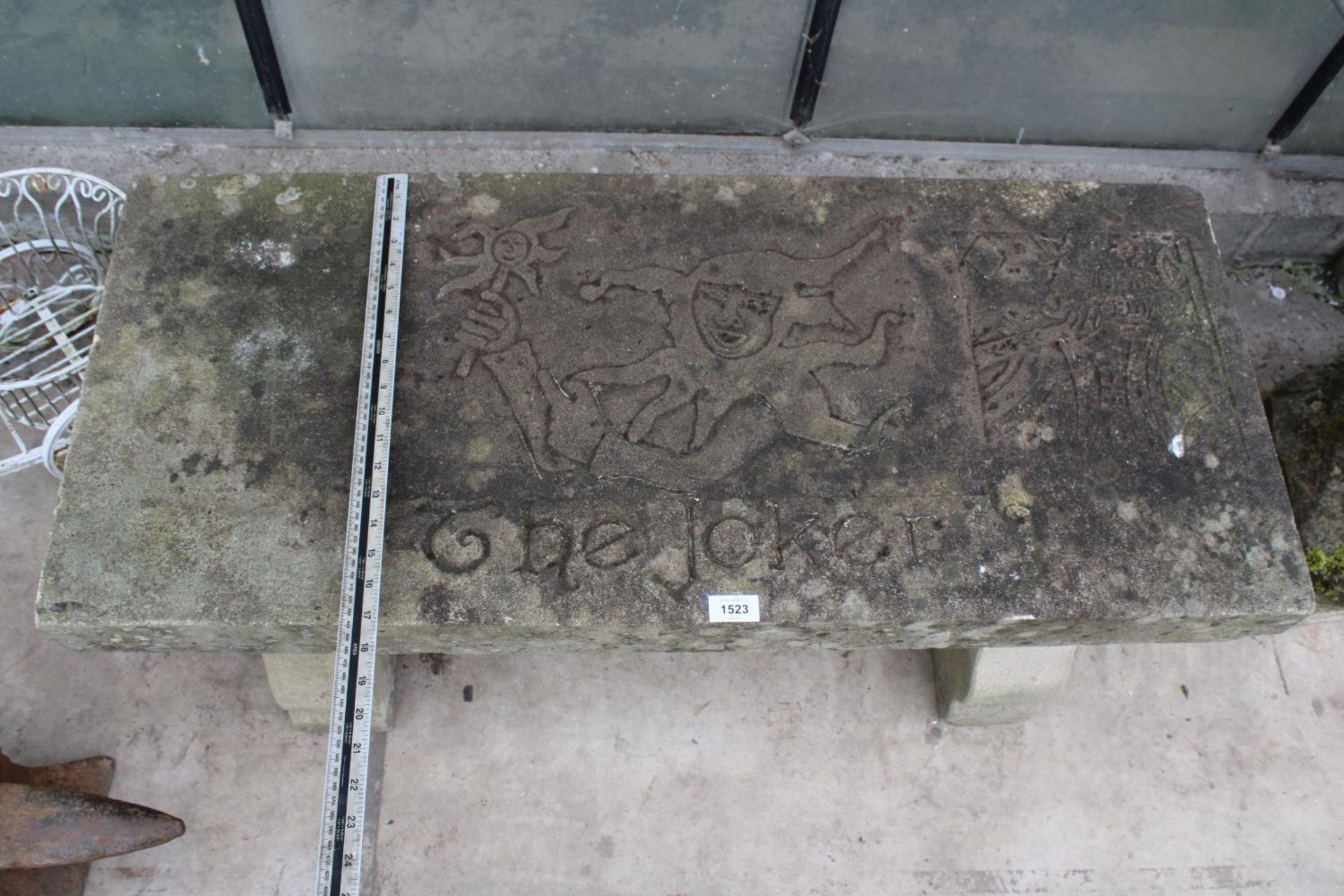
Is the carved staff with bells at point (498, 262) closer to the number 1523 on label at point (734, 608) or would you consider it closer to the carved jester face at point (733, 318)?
the carved jester face at point (733, 318)

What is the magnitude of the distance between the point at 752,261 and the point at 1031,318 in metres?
0.78

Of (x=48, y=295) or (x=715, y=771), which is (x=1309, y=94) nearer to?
(x=715, y=771)

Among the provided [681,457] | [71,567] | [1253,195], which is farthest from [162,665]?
[1253,195]

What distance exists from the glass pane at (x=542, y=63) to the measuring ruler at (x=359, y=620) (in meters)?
1.16

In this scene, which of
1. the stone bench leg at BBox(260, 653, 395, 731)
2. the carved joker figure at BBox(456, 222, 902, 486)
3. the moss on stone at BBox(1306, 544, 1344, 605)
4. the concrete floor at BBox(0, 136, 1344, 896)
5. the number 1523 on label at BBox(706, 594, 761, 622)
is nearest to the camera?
the number 1523 on label at BBox(706, 594, 761, 622)

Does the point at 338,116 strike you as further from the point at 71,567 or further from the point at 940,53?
the point at 940,53

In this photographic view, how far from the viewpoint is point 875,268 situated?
109 inches

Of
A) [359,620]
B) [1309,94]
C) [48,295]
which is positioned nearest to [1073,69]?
[1309,94]

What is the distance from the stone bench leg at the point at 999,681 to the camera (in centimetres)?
290

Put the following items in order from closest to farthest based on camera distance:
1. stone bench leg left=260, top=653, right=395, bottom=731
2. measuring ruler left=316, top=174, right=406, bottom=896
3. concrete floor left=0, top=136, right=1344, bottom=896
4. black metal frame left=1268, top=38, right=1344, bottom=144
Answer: measuring ruler left=316, top=174, right=406, bottom=896
stone bench leg left=260, top=653, right=395, bottom=731
concrete floor left=0, top=136, right=1344, bottom=896
black metal frame left=1268, top=38, right=1344, bottom=144

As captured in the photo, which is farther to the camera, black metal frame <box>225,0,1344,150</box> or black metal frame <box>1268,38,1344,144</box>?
black metal frame <box>1268,38,1344,144</box>

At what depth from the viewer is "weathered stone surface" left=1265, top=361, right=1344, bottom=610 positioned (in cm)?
321

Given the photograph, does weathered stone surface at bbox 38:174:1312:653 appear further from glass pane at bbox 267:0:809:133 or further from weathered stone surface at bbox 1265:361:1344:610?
weathered stone surface at bbox 1265:361:1344:610

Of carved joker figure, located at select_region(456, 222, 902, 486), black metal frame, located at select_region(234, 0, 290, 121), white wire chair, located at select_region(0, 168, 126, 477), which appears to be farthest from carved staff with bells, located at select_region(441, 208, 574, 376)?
black metal frame, located at select_region(234, 0, 290, 121)
